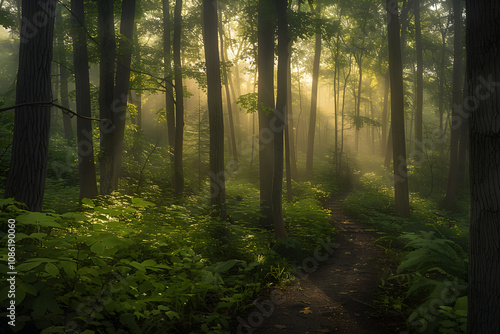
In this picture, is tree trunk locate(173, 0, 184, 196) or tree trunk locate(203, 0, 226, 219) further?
tree trunk locate(173, 0, 184, 196)

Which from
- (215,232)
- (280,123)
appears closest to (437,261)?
(215,232)

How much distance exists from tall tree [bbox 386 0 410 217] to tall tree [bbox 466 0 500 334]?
9264mm

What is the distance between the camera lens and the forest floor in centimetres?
405

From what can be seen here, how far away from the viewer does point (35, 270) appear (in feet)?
8.23

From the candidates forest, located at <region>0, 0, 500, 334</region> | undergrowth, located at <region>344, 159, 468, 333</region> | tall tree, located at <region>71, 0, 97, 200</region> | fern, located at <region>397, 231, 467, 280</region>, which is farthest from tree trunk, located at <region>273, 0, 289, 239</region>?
tall tree, located at <region>71, 0, 97, 200</region>

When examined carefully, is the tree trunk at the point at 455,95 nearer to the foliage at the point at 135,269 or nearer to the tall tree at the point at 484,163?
the foliage at the point at 135,269

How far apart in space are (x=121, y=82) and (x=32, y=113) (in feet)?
21.2

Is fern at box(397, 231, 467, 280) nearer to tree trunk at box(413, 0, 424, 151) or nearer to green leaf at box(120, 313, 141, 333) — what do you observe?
green leaf at box(120, 313, 141, 333)

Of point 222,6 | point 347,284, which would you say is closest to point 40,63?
point 347,284

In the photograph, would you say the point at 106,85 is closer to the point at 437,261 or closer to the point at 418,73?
the point at 437,261

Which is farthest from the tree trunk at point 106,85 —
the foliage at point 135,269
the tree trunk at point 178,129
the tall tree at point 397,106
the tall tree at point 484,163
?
the tall tree at point 397,106

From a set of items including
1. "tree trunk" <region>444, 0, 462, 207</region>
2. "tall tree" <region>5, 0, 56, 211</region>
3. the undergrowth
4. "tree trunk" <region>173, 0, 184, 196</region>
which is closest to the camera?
the undergrowth

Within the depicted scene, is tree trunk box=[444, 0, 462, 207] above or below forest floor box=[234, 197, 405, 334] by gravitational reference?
above

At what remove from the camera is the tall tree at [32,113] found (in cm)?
432
